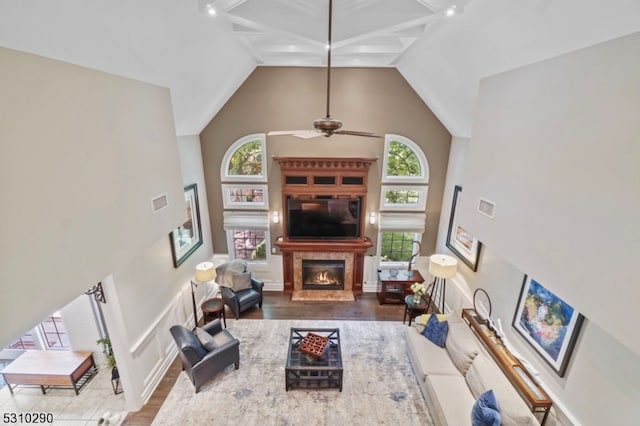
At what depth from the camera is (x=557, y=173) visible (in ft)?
7.36

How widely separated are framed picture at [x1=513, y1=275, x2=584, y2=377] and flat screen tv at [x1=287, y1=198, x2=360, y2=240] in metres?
3.42

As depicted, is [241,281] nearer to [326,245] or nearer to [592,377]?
[326,245]

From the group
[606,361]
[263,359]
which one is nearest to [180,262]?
[263,359]

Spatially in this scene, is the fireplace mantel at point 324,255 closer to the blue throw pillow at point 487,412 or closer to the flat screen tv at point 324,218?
the flat screen tv at point 324,218

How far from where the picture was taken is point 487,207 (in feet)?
10.3

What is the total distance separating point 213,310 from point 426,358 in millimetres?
3838

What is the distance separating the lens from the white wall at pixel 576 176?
1757 millimetres

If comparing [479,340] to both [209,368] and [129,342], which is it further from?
[129,342]

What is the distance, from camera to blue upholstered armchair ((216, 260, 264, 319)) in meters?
5.68

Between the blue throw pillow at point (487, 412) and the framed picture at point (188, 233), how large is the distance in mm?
4859

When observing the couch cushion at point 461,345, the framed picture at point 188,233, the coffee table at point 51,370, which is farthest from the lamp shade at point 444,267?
the coffee table at point 51,370

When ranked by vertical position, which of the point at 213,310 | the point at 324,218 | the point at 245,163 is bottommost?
the point at 213,310

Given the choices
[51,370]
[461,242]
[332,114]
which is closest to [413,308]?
[461,242]

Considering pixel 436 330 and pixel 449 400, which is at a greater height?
pixel 436 330
